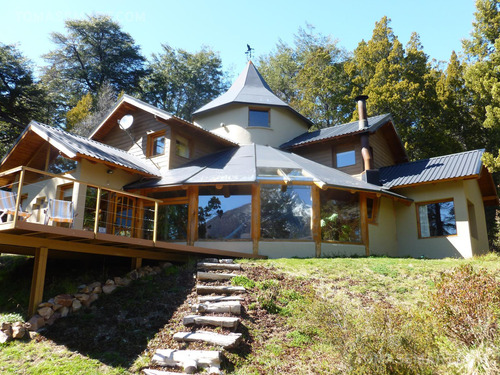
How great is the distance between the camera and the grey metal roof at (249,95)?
1752cm

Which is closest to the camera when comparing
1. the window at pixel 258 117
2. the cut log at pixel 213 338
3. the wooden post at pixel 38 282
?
the cut log at pixel 213 338

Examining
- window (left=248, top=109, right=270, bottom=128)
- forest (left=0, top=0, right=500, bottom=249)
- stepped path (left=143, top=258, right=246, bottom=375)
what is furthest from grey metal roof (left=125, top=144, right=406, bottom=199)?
forest (left=0, top=0, right=500, bottom=249)

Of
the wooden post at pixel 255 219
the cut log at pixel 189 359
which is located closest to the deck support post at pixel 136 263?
the wooden post at pixel 255 219

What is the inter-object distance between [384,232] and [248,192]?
5.10 m

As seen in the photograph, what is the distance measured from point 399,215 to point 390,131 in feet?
13.0

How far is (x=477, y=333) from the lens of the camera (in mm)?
5285

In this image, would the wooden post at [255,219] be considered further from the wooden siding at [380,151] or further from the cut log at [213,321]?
the wooden siding at [380,151]

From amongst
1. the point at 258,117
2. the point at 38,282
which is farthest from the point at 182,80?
the point at 38,282

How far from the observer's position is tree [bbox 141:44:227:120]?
108ft

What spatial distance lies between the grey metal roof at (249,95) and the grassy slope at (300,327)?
957cm

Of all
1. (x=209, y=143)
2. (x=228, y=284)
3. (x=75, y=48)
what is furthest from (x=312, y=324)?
(x=75, y=48)

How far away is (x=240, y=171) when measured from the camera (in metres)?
12.9

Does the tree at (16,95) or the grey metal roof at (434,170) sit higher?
the tree at (16,95)

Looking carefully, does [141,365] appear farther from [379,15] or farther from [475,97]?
[379,15]
